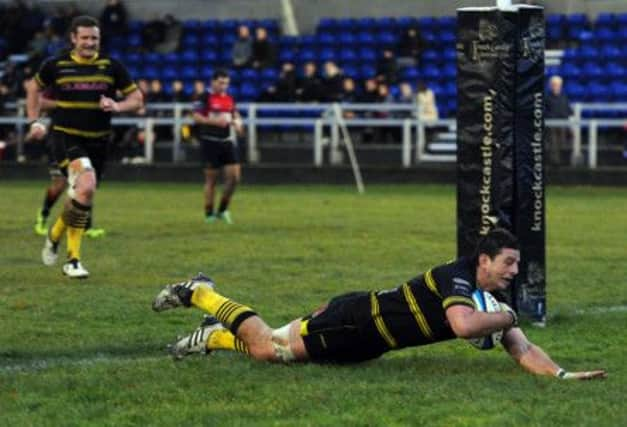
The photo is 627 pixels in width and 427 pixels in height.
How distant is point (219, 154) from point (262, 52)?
582 inches

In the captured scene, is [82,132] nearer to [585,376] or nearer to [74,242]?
[74,242]

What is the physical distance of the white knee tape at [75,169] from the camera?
1416cm

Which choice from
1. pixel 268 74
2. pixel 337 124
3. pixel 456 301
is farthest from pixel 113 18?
pixel 456 301

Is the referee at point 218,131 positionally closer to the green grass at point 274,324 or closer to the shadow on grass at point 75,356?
the green grass at point 274,324

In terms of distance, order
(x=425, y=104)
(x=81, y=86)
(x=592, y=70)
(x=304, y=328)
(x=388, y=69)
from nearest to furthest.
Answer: (x=304, y=328) → (x=81, y=86) → (x=425, y=104) → (x=388, y=69) → (x=592, y=70)

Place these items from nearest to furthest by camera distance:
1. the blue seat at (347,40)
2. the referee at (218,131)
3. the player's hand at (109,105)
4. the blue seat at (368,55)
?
the player's hand at (109,105) → the referee at (218,131) → the blue seat at (368,55) → the blue seat at (347,40)

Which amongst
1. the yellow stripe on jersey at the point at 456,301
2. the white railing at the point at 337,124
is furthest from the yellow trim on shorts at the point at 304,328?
the white railing at the point at 337,124

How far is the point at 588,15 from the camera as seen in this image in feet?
120

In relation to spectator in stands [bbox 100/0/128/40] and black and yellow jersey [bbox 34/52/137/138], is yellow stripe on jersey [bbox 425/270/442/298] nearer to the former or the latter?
black and yellow jersey [bbox 34/52/137/138]

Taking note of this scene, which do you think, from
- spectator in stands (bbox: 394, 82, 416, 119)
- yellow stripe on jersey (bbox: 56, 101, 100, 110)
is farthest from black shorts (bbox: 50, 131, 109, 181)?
spectator in stands (bbox: 394, 82, 416, 119)

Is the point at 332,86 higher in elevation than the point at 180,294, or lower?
lower

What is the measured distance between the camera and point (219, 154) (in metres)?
21.8

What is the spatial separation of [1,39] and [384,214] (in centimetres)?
1907

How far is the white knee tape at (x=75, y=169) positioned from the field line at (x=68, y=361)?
4.76m
